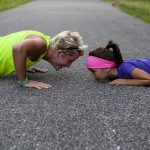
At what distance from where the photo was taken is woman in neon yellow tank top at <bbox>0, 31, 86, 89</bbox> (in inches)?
171

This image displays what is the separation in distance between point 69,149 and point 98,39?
6810mm

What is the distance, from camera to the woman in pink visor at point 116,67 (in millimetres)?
4684

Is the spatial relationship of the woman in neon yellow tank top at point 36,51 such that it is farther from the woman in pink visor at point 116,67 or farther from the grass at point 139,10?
the grass at point 139,10

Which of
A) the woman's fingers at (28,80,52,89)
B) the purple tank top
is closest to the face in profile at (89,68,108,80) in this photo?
the purple tank top

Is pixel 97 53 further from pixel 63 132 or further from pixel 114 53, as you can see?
pixel 63 132

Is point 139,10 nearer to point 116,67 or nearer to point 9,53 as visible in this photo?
point 116,67

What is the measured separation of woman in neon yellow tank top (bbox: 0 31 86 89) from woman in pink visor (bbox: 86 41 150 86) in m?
0.26

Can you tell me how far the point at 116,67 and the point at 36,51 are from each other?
0.98 m

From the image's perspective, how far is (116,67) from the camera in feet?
15.8

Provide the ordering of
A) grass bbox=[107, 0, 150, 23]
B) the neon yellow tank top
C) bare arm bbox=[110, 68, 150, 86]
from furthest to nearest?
grass bbox=[107, 0, 150, 23] < the neon yellow tank top < bare arm bbox=[110, 68, 150, 86]

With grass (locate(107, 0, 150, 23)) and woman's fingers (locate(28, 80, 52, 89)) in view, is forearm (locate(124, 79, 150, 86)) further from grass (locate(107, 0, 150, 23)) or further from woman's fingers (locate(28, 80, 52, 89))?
grass (locate(107, 0, 150, 23))

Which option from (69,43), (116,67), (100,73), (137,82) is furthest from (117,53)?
(69,43)

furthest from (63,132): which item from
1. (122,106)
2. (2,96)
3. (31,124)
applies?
A: (2,96)

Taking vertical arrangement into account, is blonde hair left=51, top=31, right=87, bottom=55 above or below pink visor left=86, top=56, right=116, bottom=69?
above
